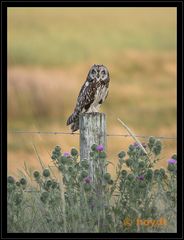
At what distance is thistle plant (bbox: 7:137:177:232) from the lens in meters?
6.25

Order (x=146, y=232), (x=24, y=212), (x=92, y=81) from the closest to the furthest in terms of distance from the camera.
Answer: (x=146, y=232) → (x=24, y=212) → (x=92, y=81)

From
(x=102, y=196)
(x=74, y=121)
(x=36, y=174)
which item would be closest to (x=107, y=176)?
(x=102, y=196)

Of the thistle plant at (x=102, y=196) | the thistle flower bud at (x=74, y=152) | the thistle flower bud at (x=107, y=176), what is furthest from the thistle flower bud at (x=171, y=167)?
the thistle flower bud at (x=74, y=152)

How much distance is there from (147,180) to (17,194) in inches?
47.2

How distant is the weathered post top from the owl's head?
58.6 inches

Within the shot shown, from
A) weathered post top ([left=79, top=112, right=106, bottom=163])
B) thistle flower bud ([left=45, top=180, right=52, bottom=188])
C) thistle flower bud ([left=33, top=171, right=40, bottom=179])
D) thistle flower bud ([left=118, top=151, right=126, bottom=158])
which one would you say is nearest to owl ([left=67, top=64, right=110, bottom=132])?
Answer: weathered post top ([left=79, top=112, right=106, bottom=163])

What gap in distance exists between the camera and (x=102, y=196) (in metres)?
6.30

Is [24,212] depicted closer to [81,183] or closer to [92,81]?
[81,183]

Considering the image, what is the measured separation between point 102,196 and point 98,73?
6.85 ft

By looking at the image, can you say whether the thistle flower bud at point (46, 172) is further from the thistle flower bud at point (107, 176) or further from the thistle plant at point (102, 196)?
the thistle flower bud at point (107, 176)

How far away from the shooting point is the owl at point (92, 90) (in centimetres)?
799

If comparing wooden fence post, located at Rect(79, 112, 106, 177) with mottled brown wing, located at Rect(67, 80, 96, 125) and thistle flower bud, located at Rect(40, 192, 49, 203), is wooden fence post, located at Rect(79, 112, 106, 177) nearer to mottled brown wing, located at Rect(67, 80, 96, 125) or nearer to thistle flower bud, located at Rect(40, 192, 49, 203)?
thistle flower bud, located at Rect(40, 192, 49, 203)
